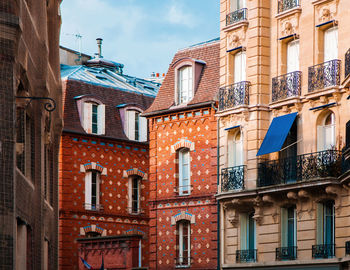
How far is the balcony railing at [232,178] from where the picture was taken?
36.3 meters

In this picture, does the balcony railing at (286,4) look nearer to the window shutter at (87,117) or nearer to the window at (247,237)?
the window at (247,237)

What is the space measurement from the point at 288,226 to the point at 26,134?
14.8 meters

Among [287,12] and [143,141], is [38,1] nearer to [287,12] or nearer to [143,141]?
[287,12]

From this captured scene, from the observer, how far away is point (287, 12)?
35.2 m

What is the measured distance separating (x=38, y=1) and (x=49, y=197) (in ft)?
26.6

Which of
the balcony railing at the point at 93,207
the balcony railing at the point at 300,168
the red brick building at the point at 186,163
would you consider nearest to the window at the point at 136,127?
the balcony railing at the point at 93,207

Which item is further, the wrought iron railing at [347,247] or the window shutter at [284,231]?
the window shutter at [284,231]

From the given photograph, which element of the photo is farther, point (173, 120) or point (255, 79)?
point (173, 120)

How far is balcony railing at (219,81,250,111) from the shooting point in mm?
36853

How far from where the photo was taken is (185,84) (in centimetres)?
4272

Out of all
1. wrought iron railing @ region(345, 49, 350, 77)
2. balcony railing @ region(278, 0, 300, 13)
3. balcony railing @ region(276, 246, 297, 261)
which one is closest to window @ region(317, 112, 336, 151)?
wrought iron railing @ region(345, 49, 350, 77)

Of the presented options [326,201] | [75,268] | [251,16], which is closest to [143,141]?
[75,268]

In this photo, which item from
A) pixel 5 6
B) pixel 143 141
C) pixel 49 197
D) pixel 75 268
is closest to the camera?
pixel 5 6

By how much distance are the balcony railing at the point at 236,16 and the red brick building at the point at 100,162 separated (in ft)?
40.3
